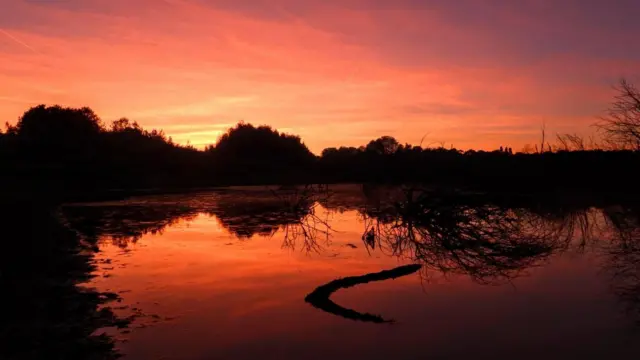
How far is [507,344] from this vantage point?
7.50 m

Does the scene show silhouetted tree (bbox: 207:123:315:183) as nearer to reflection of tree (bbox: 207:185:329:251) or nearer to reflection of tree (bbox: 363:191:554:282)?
reflection of tree (bbox: 207:185:329:251)

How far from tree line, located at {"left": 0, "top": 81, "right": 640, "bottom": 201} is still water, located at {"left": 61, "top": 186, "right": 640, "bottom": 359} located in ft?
21.2

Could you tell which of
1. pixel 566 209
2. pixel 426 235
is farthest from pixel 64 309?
pixel 566 209

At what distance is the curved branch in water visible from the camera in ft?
27.9

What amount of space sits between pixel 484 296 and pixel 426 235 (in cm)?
602

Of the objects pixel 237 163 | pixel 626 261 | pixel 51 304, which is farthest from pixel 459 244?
pixel 237 163

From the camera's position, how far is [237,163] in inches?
2724

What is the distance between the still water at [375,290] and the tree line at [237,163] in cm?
646

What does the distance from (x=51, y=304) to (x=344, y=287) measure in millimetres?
5529

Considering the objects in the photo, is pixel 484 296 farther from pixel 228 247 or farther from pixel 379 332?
pixel 228 247

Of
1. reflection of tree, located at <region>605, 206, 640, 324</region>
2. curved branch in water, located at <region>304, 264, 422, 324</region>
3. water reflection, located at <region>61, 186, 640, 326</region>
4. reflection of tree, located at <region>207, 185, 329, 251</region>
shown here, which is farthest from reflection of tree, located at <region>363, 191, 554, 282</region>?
reflection of tree, located at <region>207, 185, 329, 251</region>

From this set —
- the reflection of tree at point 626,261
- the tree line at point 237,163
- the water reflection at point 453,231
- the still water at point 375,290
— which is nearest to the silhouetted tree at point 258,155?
the tree line at point 237,163

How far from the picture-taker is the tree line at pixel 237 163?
116 ft

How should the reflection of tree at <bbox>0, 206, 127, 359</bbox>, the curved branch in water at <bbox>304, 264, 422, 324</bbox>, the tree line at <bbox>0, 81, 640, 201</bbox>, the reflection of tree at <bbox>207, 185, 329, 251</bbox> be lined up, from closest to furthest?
the reflection of tree at <bbox>0, 206, 127, 359</bbox> → the curved branch in water at <bbox>304, 264, 422, 324</bbox> → the reflection of tree at <bbox>207, 185, 329, 251</bbox> → the tree line at <bbox>0, 81, 640, 201</bbox>
